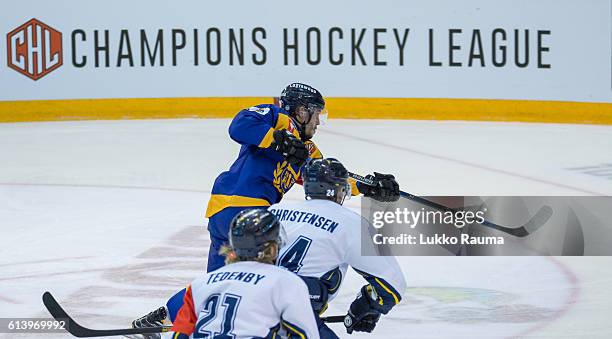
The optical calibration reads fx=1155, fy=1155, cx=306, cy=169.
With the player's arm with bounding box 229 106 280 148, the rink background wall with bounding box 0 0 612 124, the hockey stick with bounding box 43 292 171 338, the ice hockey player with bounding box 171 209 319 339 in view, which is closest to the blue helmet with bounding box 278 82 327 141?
the player's arm with bounding box 229 106 280 148

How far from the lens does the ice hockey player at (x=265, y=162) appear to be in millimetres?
3902

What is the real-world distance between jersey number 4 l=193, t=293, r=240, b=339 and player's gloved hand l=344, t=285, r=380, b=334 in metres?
0.80

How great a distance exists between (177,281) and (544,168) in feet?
13.8

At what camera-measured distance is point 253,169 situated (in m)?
4.02

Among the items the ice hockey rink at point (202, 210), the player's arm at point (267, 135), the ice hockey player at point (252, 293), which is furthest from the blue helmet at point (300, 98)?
the ice hockey player at point (252, 293)

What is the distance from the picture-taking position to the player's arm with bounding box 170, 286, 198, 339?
9.06ft

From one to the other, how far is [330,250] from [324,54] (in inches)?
320

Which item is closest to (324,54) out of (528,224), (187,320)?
(528,224)

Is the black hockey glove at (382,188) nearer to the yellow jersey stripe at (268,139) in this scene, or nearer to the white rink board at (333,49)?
the yellow jersey stripe at (268,139)

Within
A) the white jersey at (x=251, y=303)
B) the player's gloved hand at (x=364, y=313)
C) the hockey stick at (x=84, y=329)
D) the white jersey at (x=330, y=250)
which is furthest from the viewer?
the hockey stick at (x=84, y=329)

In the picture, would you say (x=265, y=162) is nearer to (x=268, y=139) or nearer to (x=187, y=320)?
(x=268, y=139)

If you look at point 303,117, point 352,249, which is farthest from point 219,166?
point 352,249

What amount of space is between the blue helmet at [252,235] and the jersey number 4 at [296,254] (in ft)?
1.85

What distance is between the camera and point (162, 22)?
11.3m
